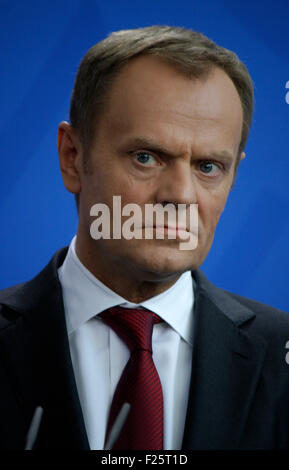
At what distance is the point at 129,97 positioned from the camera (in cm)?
170

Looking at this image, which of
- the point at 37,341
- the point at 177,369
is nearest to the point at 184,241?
the point at 177,369

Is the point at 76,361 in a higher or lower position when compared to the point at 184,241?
lower

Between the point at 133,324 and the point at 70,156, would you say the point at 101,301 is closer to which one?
the point at 133,324

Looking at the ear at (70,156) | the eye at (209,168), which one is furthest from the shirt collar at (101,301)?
the eye at (209,168)

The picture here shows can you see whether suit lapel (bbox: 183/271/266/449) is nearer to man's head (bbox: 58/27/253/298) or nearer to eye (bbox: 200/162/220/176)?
man's head (bbox: 58/27/253/298)

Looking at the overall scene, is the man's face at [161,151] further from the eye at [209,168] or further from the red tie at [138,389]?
the red tie at [138,389]

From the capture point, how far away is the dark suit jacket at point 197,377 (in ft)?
5.25

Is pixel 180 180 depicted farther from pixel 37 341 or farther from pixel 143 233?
pixel 37 341

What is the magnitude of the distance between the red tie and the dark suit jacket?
0.30 ft

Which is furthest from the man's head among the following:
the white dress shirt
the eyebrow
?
the white dress shirt

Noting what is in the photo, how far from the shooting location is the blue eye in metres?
1.67

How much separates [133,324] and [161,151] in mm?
508

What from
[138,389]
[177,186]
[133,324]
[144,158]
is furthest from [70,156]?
[138,389]

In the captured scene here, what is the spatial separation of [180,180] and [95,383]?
2.04 ft
